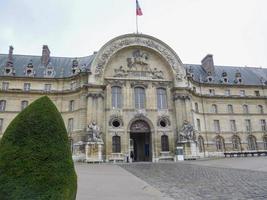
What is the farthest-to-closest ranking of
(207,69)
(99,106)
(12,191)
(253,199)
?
1. (207,69)
2. (99,106)
3. (253,199)
4. (12,191)

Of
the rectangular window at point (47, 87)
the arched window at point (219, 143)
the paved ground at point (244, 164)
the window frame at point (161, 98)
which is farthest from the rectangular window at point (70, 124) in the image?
the arched window at point (219, 143)

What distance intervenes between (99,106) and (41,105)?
2544 centimetres

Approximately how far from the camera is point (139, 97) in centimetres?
3297

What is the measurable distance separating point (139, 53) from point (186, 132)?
13039mm

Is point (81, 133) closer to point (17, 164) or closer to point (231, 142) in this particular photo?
point (231, 142)

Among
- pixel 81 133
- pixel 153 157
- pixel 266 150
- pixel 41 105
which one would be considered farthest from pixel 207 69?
pixel 41 105

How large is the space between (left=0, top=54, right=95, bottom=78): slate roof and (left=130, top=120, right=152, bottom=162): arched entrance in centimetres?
1165

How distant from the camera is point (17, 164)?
4516mm

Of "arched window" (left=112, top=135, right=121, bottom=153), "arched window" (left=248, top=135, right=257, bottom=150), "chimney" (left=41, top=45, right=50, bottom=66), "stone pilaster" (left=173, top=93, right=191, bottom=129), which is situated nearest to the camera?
"arched window" (left=112, top=135, right=121, bottom=153)

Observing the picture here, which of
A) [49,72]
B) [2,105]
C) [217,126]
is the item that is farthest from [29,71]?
[217,126]

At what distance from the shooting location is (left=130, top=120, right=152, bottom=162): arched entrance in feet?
105

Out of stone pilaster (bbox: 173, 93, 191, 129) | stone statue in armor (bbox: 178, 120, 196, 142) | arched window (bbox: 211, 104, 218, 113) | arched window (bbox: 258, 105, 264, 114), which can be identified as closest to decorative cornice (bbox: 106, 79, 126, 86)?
stone pilaster (bbox: 173, 93, 191, 129)

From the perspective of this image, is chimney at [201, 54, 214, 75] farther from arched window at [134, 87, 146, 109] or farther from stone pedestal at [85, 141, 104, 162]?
stone pedestal at [85, 141, 104, 162]

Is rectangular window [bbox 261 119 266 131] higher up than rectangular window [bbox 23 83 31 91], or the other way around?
rectangular window [bbox 23 83 31 91]
